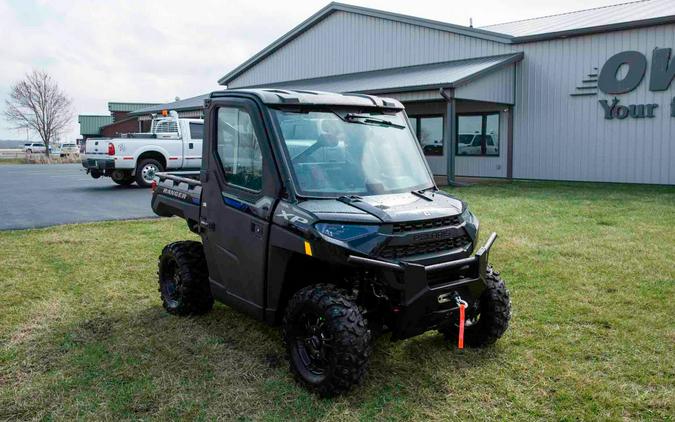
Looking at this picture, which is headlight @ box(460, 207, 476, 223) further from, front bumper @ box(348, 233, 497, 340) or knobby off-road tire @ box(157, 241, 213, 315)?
knobby off-road tire @ box(157, 241, 213, 315)

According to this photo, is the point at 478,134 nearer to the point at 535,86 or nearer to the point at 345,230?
the point at 535,86

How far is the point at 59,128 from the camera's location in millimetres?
62625

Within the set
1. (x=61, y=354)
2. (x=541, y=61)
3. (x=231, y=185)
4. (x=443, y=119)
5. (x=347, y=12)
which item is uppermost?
(x=347, y=12)

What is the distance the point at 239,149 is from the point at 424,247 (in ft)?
5.36

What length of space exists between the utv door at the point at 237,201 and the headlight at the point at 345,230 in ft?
1.82

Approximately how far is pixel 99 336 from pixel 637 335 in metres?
4.48

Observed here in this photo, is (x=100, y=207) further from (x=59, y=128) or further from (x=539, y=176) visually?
(x=59, y=128)

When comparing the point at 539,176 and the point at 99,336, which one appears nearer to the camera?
the point at 99,336

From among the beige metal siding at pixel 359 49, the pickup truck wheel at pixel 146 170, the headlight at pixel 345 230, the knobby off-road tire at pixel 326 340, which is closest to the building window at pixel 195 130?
the pickup truck wheel at pixel 146 170

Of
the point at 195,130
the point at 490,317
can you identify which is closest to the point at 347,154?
the point at 490,317

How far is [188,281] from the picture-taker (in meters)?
5.49

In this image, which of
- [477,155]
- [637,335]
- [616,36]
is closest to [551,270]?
[637,335]

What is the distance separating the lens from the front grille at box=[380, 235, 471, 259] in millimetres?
3934

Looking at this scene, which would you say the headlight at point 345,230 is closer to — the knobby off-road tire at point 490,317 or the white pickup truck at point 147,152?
the knobby off-road tire at point 490,317
